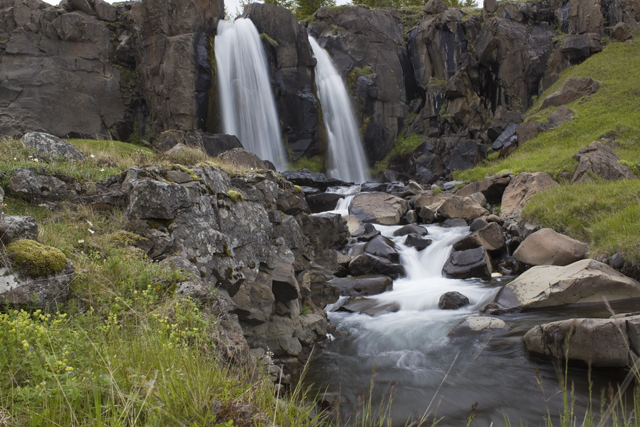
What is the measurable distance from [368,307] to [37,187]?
284 inches

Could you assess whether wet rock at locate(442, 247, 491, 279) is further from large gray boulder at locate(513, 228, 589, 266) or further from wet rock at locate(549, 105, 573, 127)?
wet rock at locate(549, 105, 573, 127)

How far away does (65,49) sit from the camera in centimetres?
2678

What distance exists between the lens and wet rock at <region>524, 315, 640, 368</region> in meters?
5.41

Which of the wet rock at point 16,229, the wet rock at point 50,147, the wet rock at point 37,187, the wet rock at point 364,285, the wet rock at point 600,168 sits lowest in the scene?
the wet rock at point 364,285

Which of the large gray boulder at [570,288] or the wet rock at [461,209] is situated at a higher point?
the wet rock at [461,209]

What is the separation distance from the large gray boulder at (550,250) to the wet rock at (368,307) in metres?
4.22

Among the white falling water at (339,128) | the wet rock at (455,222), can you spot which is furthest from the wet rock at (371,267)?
the white falling water at (339,128)

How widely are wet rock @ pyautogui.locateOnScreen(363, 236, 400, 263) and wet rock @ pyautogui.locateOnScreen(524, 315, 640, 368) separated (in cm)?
727

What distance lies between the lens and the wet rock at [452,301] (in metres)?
9.61

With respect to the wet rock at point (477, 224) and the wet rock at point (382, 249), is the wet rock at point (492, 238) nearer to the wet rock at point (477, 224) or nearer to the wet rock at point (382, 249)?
the wet rock at point (477, 224)

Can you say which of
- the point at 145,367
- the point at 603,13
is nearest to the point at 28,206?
the point at 145,367

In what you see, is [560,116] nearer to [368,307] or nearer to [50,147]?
[368,307]

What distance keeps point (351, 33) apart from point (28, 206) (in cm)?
3690

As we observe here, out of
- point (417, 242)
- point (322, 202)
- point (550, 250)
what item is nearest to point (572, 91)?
point (322, 202)
